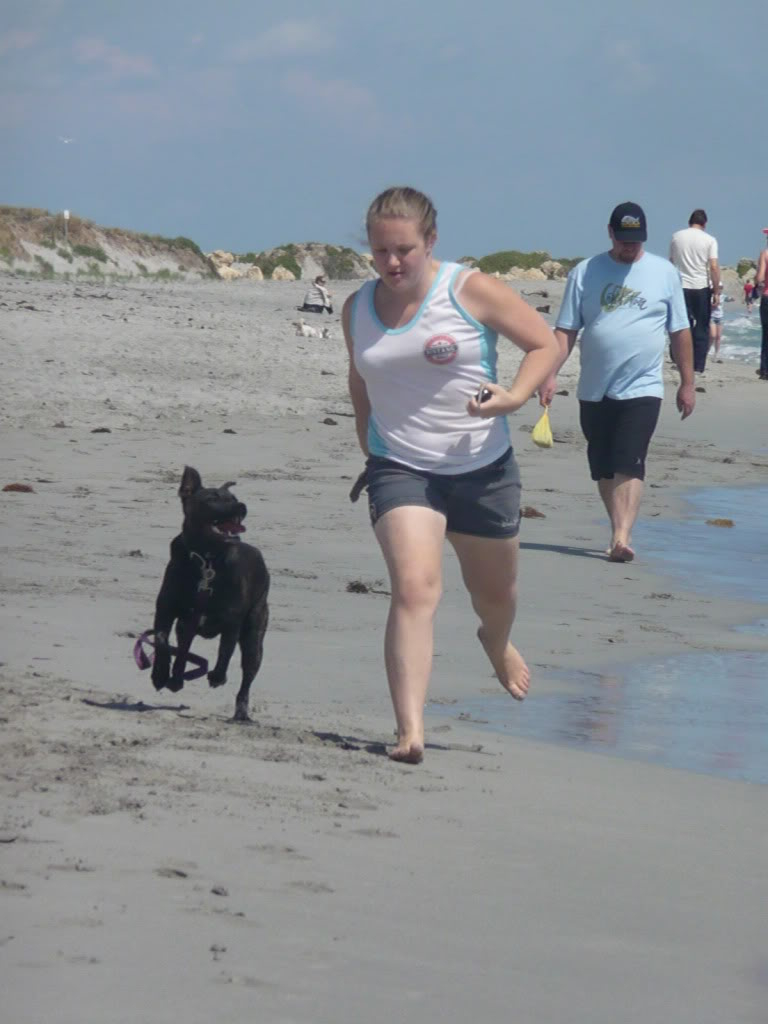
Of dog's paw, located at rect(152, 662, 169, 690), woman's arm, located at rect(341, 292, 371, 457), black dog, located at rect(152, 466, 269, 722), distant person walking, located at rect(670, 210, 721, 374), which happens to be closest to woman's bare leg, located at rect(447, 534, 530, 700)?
woman's arm, located at rect(341, 292, 371, 457)

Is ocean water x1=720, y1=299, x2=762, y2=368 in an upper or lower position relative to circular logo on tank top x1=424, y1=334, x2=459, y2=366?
lower

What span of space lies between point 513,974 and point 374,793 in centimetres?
131

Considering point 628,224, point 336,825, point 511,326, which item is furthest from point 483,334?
point 628,224

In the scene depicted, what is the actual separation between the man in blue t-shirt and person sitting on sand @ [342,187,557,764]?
409cm

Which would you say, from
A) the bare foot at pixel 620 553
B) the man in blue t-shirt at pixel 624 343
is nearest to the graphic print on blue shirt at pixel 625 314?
the man in blue t-shirt at pixel 624 343

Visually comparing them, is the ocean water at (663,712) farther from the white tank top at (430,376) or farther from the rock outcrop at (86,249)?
the rock outcrop at (86,249)

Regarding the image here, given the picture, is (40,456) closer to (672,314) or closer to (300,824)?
(672,314)

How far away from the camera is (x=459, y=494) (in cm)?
529

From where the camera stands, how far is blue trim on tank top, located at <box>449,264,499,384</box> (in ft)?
17.0

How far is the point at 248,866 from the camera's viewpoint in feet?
12.1

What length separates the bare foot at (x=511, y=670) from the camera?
19.0ft

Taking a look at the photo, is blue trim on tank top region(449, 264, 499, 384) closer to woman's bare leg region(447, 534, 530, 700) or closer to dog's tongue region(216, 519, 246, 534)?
woman's bare leg region(447, 534, 530, 700)

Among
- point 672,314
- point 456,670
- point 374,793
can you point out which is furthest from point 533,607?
point 374,793

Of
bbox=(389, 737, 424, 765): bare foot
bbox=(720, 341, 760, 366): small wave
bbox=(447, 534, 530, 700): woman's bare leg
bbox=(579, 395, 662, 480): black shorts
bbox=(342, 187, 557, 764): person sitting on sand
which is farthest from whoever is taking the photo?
bbox=(720, 341, 760, 366): small wave
